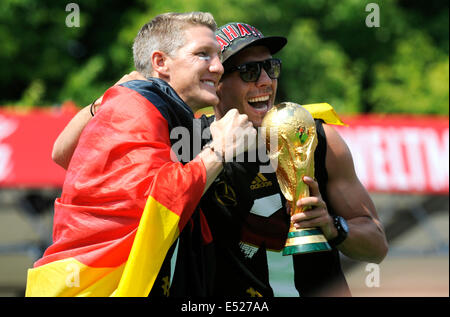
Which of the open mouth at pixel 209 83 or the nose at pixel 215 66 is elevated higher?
the nose at pixel 215 66

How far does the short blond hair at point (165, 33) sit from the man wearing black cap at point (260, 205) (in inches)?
19.0

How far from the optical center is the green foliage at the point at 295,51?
1595 centimetres

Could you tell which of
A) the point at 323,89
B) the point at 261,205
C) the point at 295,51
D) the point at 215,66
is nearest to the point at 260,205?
the point at 261,205

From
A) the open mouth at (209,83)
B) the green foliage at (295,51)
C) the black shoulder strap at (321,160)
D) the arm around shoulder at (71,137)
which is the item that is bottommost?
the black shoulder strap at (321,160)

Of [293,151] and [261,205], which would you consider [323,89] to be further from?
[293,151]

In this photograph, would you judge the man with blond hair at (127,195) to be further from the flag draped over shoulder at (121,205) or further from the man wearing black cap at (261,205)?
the man wearing black cap at (261,205)

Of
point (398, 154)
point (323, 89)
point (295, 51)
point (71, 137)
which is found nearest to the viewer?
point (71, 137)

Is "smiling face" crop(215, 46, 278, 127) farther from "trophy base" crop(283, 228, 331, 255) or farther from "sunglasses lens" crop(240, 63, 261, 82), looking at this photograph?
"trophy base" crop(283, 228, 331, 255)

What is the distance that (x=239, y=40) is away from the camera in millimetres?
3475

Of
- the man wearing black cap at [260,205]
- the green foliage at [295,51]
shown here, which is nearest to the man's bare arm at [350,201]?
the man wearing black cap at [260,205]

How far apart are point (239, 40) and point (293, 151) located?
0.91 m

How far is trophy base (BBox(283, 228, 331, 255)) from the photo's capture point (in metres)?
2.73

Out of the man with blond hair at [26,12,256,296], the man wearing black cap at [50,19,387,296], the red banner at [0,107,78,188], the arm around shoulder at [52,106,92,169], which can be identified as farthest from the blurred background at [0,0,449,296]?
the man with blond hair at [26,12,256,296]

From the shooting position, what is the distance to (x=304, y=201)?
2.77m
